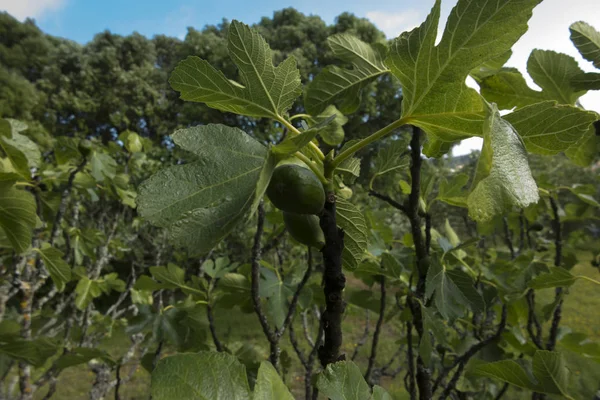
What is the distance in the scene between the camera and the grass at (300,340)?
181 inches

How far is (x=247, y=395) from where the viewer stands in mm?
399

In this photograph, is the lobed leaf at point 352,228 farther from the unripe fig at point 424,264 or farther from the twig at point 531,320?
the twig at point 531,320

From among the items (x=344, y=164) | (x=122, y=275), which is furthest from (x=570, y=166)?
(x=122, y=275)

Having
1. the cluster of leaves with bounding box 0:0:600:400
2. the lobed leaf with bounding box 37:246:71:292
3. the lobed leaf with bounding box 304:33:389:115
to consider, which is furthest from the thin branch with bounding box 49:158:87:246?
the lobed leaf with bounding box 304:33:389:115

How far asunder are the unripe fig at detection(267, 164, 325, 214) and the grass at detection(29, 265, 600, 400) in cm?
311

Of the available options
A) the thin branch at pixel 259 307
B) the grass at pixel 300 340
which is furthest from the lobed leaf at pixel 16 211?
the grass at pixel 300 340

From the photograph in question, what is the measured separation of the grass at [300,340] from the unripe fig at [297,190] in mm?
3105

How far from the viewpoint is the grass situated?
459 centimetres

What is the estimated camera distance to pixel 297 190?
0.53 metres

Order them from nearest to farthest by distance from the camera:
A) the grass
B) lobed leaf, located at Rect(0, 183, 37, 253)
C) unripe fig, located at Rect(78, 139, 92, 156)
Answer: lobed leaf, located at Rect(0, 183, 37, 253) → unripe fig, located at Rect(78, 139, 92, 156) → the grass

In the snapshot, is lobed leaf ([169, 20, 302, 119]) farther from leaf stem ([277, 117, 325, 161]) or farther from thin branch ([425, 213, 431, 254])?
thin branch ([425, 213, 431, 254])

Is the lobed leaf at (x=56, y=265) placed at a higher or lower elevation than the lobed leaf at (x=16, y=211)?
lower

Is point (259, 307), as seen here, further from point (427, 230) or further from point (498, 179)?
point (498, 179)

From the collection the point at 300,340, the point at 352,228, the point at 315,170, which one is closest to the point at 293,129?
the point at 315,170
